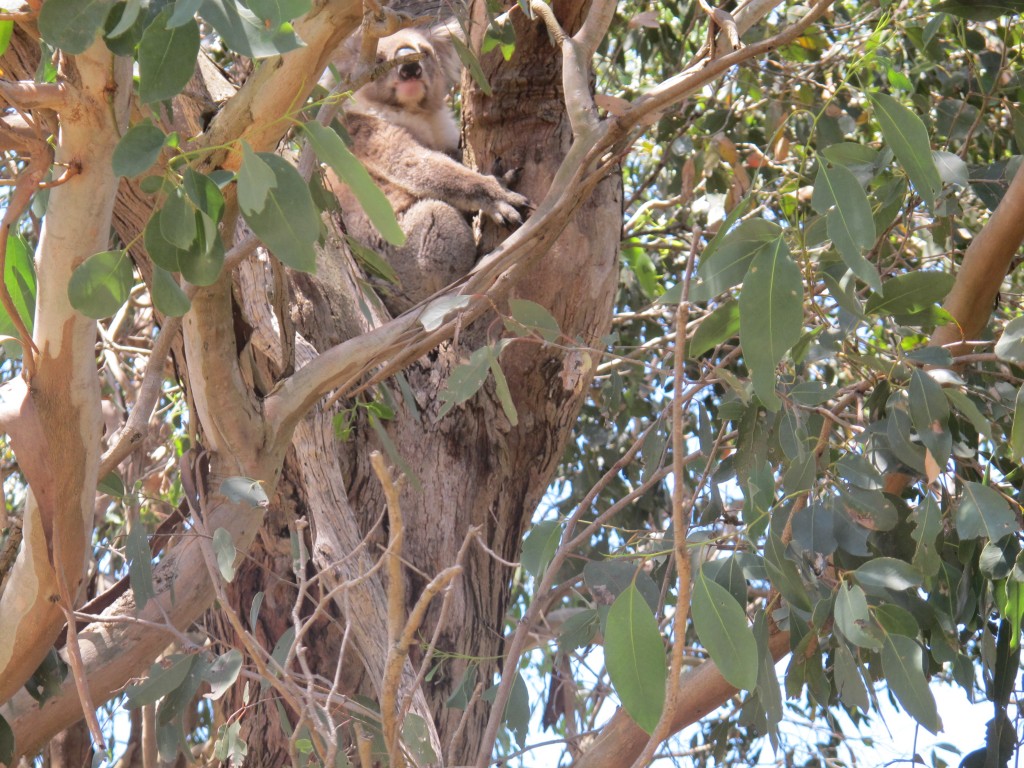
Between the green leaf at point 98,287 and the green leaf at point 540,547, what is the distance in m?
0.62

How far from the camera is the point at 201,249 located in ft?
4.31

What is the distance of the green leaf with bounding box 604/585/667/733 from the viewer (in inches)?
46.7

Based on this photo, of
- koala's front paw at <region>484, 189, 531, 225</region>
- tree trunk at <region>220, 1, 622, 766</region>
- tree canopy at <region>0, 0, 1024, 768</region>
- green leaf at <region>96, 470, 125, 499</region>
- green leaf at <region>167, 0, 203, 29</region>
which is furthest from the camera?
koala's front paw at <region>484, 189, 531, 225</region>

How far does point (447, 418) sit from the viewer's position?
8.98ft

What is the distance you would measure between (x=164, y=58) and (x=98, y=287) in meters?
0.30

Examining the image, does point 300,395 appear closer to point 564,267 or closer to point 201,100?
point 201,100

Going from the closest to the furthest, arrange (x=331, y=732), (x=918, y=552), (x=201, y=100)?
(x=331, y=732) < (x=918, y=552) < (x=201, y=100)

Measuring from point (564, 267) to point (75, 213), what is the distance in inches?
64.7

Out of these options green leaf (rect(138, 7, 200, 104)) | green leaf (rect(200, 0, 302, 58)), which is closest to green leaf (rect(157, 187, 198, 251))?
green leaf (rect(138, 7, 200, 104))

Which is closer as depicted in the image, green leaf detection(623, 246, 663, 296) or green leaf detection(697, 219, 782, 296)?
green leaf detection(697, 219, 782, 296)

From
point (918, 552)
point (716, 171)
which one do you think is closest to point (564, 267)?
point (716, 171)

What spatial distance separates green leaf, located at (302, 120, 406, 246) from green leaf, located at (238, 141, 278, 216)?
9 cm

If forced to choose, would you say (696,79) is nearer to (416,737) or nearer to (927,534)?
(927,534)

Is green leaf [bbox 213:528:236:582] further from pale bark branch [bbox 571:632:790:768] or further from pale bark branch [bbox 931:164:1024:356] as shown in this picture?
pale bark branch [bbox 931:164:1024:356]
